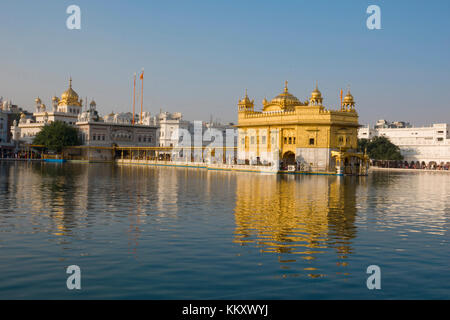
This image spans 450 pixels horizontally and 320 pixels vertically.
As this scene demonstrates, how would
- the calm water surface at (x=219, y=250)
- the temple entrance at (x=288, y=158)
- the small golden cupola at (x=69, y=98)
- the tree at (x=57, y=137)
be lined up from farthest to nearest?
the small golden cupola at (x=69, y=98) < the tree at (x=57, y=137) < the temple entrance at (x=288, y=158) < the calm water surface at (x=219, y=250)

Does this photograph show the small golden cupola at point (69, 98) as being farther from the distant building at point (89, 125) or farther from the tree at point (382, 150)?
the tree at point (382, 150)

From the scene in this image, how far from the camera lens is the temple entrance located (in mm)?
66125

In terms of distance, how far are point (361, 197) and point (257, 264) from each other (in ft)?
61.7

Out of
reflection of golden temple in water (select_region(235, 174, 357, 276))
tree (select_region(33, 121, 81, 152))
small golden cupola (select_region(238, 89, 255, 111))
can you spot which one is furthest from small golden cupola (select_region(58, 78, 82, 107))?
reflection of golden temple in water (select_region(235, 174, 357, 276))

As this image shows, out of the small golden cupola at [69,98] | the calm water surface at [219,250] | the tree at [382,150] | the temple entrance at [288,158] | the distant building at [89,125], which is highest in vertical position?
the small golden cupola at [69,98]

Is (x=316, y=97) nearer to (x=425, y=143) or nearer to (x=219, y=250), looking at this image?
(x=219, y=250)

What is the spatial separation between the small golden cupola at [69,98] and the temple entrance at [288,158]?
74.4m

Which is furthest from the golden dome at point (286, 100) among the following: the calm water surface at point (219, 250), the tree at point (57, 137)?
the tree at point (57, 137)

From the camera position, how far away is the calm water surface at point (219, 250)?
962cm

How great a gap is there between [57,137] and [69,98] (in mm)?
23061
